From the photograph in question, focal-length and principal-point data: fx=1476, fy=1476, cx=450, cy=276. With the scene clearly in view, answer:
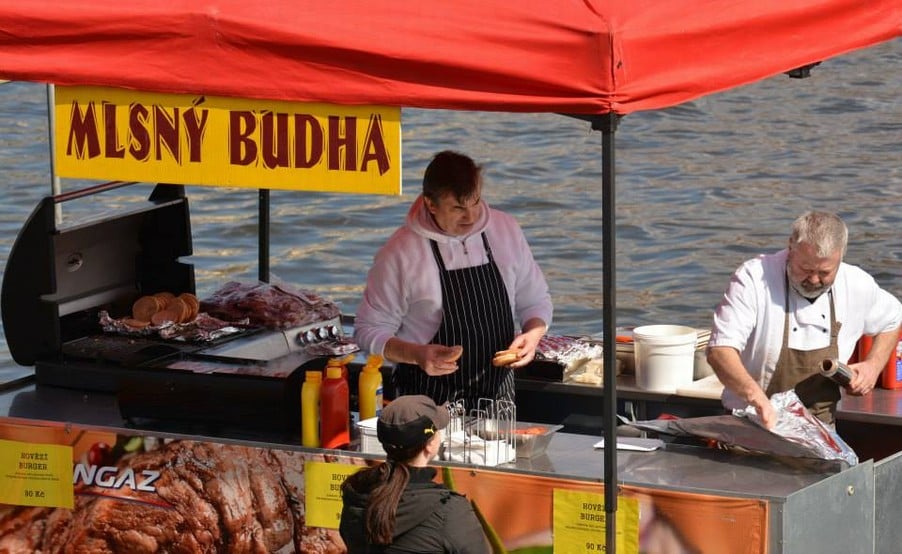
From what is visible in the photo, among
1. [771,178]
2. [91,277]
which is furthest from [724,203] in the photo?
[91,277]

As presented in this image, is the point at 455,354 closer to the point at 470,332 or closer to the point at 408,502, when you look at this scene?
the point at 470,332

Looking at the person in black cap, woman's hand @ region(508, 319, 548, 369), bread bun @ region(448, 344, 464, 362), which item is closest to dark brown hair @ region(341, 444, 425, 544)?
the person in black cap

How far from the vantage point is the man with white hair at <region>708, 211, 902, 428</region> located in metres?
4.80

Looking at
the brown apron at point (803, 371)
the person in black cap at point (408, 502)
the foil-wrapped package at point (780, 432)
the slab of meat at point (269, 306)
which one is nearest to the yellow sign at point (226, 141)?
the person in black cap at point (408, 502)

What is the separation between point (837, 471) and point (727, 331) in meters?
0.59

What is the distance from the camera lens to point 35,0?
172 inches

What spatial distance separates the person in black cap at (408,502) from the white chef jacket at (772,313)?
4.51ft

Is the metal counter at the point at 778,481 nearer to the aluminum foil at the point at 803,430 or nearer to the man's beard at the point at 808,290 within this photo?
the aluminum foil at the point at 803,430

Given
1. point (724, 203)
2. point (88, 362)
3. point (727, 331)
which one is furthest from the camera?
point (724, 203)

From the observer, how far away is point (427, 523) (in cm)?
374

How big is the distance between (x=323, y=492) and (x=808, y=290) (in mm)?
1721

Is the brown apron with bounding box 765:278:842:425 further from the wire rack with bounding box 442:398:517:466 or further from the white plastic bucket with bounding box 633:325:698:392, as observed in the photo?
the wire rack with bounding box 442:398:517:466

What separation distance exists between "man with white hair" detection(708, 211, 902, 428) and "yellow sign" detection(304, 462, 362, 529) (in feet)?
4.20

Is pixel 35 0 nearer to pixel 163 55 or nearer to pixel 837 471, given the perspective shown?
pixel 163 55
